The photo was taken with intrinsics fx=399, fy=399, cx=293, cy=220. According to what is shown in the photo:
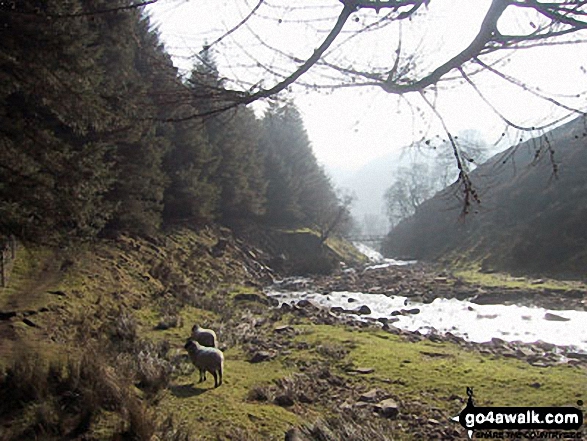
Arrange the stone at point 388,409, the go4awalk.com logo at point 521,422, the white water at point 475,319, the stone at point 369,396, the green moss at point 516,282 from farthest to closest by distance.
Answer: the green moss at point 516,282 → the white water at point 475,319 → the stone at point 369,396 → the stone at point 388,409 → the go4awalk.com logo at point 521,422

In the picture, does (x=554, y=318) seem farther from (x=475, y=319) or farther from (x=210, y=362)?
(x=210, y=362)

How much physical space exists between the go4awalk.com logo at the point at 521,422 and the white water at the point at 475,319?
5943mm

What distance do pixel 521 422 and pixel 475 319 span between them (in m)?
10.3

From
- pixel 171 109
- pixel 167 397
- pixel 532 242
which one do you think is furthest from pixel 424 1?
pixel 532 242

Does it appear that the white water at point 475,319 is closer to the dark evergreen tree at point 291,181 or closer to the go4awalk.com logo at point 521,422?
the go4awalk.com logo at point 521,422

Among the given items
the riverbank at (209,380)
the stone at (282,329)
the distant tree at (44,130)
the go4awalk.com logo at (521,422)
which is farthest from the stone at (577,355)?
the distant tree at (44,130)

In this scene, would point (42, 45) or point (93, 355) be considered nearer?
point (93, 355)

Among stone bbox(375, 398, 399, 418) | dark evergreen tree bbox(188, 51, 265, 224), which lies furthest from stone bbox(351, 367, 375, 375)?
dark evergreen tree bbox(188, 51, 265, 224)

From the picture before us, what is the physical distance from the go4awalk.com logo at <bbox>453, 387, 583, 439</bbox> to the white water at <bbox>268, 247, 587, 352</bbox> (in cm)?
594

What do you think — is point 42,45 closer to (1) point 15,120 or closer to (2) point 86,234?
(1) point 15,120

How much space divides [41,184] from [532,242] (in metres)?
32.3

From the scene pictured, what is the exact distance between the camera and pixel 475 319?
591 inches

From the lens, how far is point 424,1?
3.01 m

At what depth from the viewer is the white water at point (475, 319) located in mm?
12203
